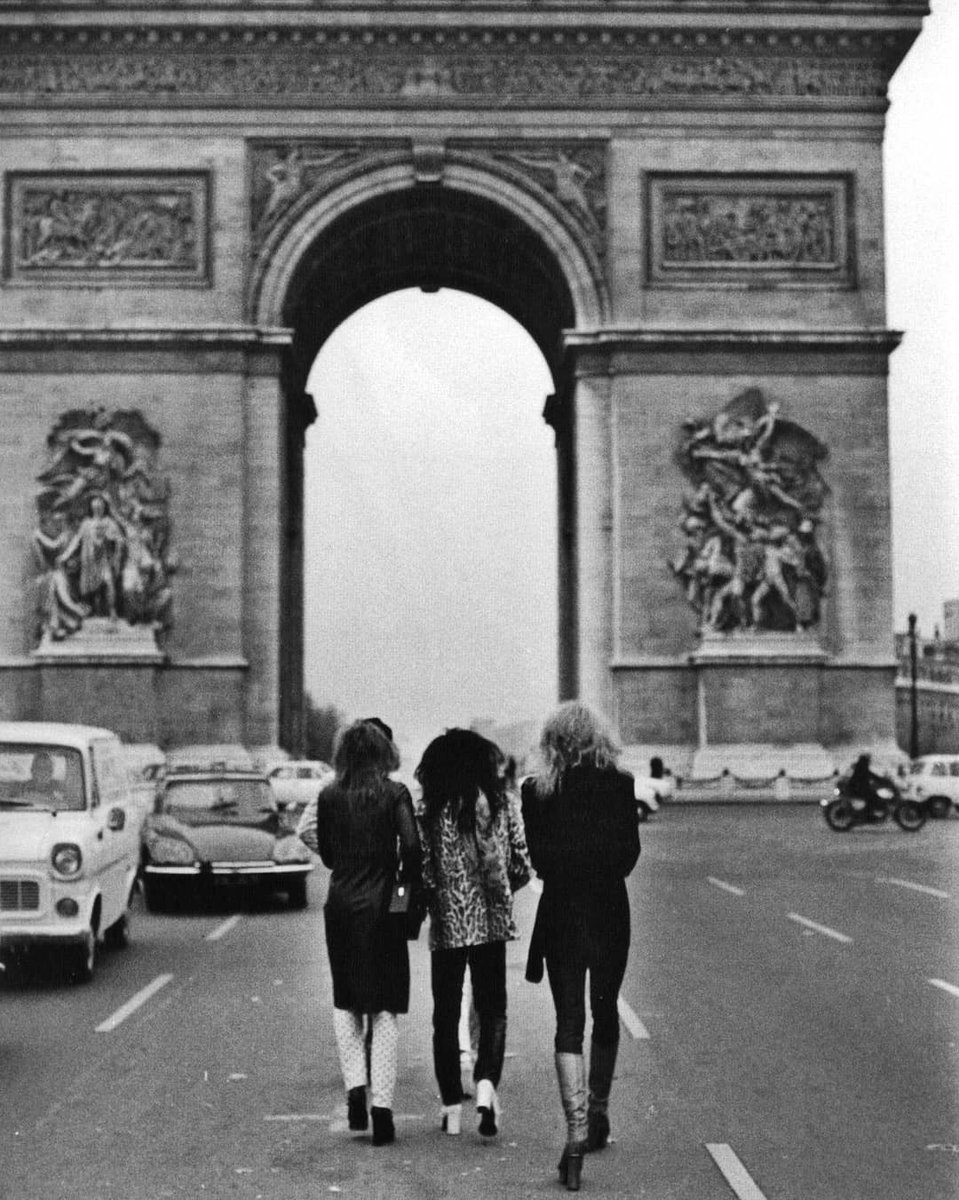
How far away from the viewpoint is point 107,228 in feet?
123

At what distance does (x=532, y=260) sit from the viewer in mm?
39469

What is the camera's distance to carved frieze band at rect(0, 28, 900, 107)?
1478 inches

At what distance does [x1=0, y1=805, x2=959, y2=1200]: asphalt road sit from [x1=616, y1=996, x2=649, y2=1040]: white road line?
1.5 inches

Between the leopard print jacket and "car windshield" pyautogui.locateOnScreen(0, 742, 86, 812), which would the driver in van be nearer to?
"car windshield" pyautogui.locateOnScreen(0, 742, 86, 812)

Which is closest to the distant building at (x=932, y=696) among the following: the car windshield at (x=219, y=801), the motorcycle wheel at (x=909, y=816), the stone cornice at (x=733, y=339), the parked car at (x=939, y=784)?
the parked car at (x=939, y=784)

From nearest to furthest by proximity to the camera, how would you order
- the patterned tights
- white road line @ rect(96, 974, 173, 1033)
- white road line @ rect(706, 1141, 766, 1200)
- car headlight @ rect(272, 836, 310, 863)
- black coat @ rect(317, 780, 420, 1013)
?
white road line @ rect(706, 1141, 766, 1200), the patterned tights, black coat @ rect(317, 780, 420, 1013), white road line @ rect(96, 974, 173, 1033), car headlight @ rect(272, 836, 310, 863)

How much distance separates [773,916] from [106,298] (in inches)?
953

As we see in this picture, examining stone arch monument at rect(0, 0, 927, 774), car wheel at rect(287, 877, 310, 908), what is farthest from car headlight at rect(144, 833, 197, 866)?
stone arch monument at rect(0, 0, 927, 774)

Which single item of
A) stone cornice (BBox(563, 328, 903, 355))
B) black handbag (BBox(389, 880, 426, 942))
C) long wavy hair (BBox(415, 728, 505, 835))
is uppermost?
stone cornice (BBox(563, 328, 903, 355))

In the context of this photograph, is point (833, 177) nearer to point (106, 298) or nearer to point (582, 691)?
point (582, 691)

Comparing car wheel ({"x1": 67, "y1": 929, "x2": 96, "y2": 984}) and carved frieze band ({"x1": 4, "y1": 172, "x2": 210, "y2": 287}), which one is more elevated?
carved frieze band ({"x1": 4, "y1": 172, "x2": 210, "y2": 287})

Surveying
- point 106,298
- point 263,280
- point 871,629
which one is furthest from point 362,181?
point 871,629

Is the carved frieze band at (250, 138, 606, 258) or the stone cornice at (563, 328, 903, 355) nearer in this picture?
the stone cornice at (563, 328, 903, 355)

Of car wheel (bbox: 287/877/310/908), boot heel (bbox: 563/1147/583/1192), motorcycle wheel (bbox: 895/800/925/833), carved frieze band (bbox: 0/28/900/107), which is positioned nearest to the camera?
boot heel (bbox: 563/1147/583/1192)
